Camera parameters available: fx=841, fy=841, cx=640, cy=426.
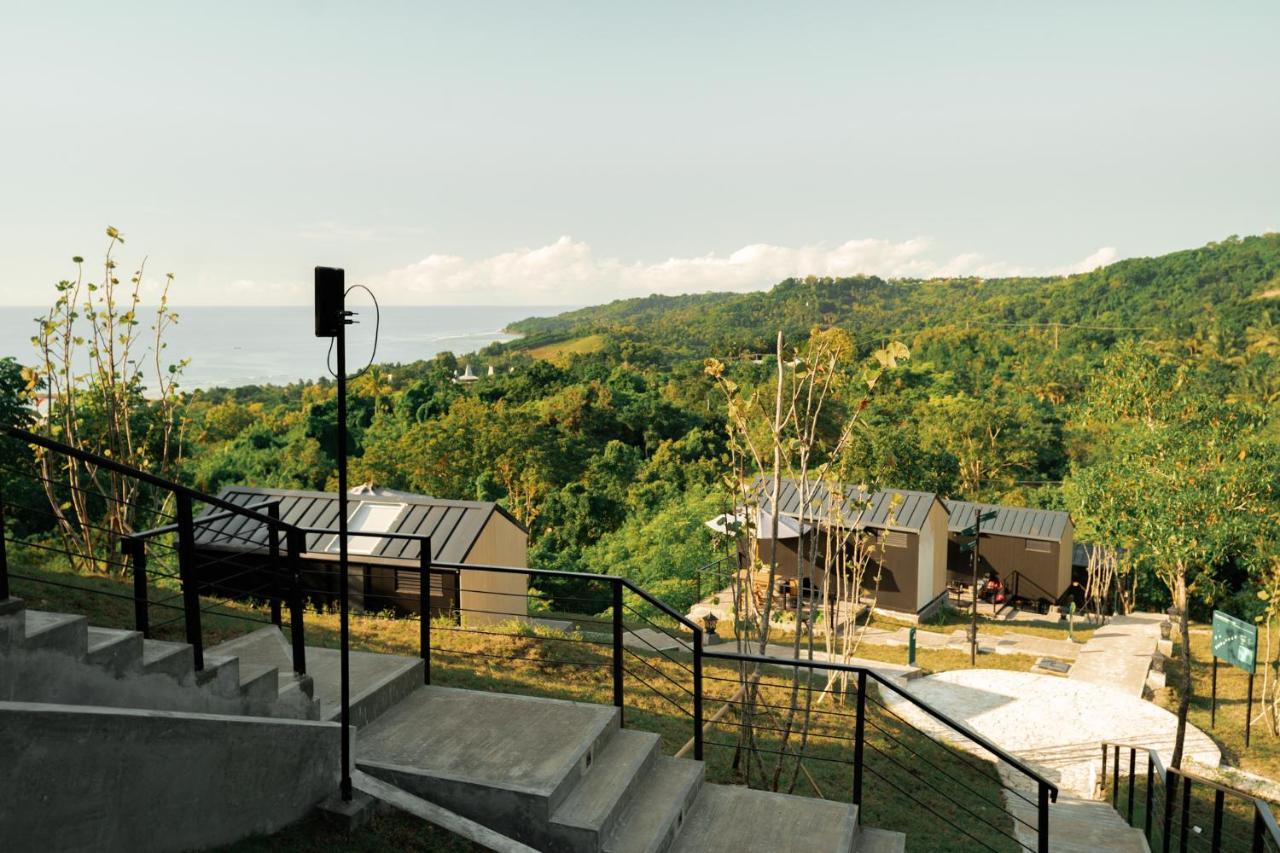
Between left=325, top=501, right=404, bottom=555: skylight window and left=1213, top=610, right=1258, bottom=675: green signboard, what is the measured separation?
1337 cm

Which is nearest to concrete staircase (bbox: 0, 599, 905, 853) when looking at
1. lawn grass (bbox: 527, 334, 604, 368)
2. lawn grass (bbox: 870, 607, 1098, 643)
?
lawn grass (bbox: 870, 607, 1098, 643)

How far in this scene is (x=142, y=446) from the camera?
10.7 metres

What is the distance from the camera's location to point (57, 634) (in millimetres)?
3658

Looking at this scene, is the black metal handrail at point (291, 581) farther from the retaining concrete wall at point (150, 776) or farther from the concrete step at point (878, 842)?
the retaining concrete wall at point (150, 776)

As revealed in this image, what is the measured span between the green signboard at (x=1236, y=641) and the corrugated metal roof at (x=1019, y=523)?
554 inches

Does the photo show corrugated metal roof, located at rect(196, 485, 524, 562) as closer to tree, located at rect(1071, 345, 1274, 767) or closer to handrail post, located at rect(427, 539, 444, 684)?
handrail post, located at rect(427, 539, 444, 684)

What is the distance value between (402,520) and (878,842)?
12045 millimetres

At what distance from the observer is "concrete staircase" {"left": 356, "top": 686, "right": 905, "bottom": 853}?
4.36 m

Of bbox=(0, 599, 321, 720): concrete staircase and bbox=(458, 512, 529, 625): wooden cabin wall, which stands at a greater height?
bbox=(0, 599, 321, 720): concrete staircase

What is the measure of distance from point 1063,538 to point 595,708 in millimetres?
25037

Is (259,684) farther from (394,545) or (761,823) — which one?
(394,545)

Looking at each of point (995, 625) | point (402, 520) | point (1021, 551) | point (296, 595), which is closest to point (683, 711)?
point (296, 595)

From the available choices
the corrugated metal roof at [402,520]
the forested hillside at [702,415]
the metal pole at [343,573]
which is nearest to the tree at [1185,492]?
the forested hillside at [702,415]

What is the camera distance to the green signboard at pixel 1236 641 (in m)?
11.7
